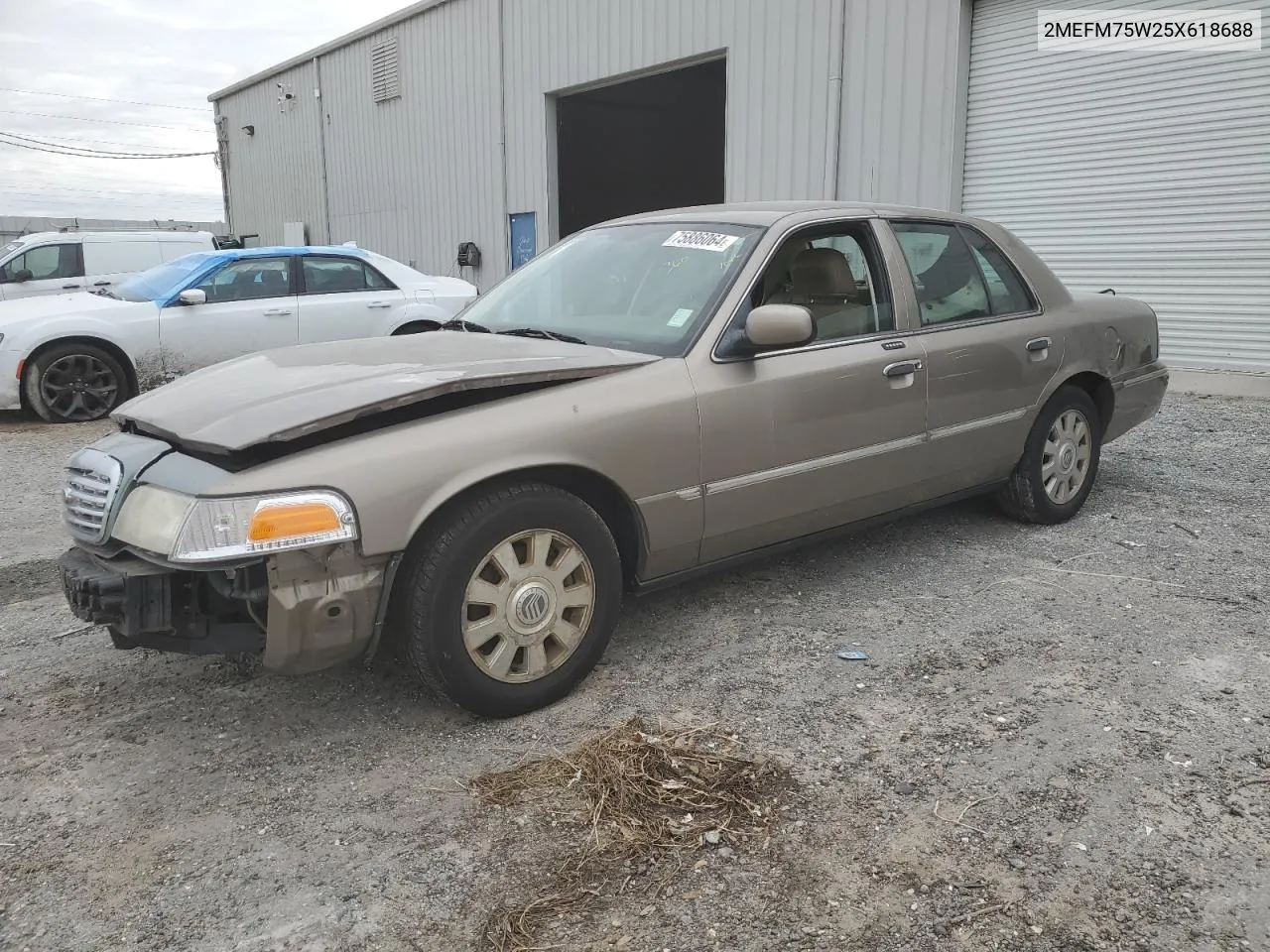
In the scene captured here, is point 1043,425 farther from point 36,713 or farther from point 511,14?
point 511,14

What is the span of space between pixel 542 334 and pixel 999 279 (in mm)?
2319

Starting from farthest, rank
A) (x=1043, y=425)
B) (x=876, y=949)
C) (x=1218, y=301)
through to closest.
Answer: (x=1218, y=301) < (x=1043, y=425) < (x=876, y=949)

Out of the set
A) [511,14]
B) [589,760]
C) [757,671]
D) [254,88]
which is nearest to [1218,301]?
[757,671]

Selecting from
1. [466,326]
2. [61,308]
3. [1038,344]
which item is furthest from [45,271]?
[1038,344]

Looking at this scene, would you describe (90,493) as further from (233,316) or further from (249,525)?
(233,316)

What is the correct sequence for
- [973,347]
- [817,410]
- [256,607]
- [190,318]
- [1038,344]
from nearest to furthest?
1. [256,607]
2. [817,410]
3. [973,347]
4. [1038,344]
5. [190,318]

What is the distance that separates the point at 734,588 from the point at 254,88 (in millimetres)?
24085

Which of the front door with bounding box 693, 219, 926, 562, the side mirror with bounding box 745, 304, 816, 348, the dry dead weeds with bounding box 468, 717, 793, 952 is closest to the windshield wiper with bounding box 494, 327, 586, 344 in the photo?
the front door with bounding box 693, 219, 926, 562

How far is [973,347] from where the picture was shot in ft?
14.4

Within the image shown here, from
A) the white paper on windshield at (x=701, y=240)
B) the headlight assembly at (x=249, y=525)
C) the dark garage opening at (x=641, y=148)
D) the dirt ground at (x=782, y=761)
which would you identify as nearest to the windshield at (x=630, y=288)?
the white paper on windshield at (x=701, y=240)

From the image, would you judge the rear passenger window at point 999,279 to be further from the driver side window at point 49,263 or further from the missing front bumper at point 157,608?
the driver side window at point 49,263

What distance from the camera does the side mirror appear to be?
11.2ft

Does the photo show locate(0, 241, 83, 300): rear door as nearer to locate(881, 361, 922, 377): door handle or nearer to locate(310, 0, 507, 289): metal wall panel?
locate(310, 0, 507, 289): metal wall panel

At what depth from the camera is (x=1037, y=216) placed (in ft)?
33.1
